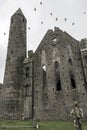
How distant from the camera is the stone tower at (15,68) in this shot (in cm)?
→ 3347

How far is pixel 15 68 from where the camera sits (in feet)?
123

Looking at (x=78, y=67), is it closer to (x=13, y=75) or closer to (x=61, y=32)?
(x=61, y=32)

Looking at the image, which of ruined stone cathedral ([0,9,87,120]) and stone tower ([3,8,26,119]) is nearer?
ruined stone cathedral ([0,9,87,120])

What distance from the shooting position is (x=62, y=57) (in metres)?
35.6

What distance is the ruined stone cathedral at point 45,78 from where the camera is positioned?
105ft

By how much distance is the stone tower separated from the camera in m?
33.5

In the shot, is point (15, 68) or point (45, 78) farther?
point (15, 68)

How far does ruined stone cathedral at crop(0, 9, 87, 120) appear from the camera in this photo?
1258 inches

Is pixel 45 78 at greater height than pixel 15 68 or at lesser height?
lesser

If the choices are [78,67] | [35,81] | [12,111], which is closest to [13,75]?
[35,81]

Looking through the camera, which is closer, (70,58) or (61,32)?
(70,58)

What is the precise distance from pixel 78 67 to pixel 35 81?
27.5 feet

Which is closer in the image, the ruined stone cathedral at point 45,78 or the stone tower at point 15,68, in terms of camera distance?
the ruined stone cathedral at point 45,78

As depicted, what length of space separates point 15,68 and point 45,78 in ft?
20.0
